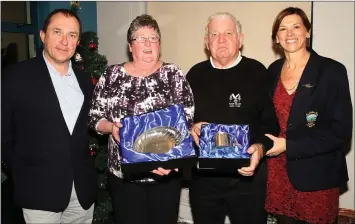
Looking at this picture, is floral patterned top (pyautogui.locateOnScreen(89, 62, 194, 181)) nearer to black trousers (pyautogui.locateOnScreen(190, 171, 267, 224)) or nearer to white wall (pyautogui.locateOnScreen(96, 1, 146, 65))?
black trousers (pyautogui.locateOnScreen(190, 171, 267, 224))

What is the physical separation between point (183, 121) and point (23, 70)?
1034 millimetres

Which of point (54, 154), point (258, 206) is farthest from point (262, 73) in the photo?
point (54, 154)

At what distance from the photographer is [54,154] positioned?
208 cm

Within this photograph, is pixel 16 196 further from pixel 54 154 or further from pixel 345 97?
pixel 345 97

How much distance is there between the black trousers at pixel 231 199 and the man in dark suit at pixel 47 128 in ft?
2.66

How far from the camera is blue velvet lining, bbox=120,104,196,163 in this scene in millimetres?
1842

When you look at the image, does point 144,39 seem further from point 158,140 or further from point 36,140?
point 36,140

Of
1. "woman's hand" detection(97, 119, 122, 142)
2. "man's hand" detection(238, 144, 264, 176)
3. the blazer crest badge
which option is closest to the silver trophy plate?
"woman's hand" detection(97, 119, 122, 142)

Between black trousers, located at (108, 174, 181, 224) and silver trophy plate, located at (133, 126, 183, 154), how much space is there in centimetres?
36

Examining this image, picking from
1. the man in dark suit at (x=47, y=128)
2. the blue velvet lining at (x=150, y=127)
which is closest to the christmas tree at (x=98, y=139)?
the man in dark suit at (x=47, y=128)

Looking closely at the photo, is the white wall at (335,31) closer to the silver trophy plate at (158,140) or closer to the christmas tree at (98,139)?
the silver trophy plate at (158,140)

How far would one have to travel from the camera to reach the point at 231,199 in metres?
2.27

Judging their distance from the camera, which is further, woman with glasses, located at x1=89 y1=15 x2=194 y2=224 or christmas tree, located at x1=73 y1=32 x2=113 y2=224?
christmas tree, located at x1=73 y1=32 x2=113 y2=224

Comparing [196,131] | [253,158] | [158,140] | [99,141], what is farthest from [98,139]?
[253,158]
